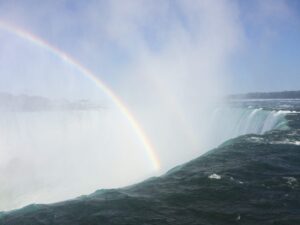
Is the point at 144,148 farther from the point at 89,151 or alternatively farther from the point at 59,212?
the point at 59,212

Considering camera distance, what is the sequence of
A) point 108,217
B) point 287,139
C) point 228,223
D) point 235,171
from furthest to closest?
1. point 287,139
2. point 235,171
3. point 108,217
4. point 228,223

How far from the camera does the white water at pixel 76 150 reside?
22672 mm

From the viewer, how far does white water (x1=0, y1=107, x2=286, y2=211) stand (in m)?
22.7

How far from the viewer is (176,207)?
7.53m

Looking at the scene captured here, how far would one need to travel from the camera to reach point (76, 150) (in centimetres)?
3359

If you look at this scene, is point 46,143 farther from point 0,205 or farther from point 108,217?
point 108,217

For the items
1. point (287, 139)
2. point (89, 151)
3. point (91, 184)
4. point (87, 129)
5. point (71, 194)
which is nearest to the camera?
point (287, 139)

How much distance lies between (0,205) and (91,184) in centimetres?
658

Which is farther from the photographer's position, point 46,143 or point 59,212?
point 46,143

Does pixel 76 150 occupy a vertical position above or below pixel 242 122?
below

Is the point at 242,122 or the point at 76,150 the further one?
the point at 76,150

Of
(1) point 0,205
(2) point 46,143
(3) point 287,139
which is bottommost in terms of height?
(1) point 0,205

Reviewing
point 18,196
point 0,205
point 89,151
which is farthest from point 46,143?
point 0,205

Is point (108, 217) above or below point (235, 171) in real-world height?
below
